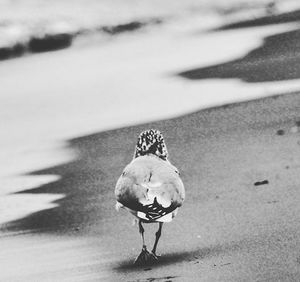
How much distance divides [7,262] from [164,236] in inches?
42.6

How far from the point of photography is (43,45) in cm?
1496

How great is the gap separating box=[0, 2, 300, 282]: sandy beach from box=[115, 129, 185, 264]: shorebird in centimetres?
24

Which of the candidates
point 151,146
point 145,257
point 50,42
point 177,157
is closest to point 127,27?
point 50,42

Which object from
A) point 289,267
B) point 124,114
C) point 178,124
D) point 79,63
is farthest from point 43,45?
point 289,267

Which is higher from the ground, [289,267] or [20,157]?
[289,267]

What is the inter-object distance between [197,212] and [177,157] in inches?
71.7

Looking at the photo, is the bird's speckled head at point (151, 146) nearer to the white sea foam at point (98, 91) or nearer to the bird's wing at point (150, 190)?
the bird's wing at point (150, 190)

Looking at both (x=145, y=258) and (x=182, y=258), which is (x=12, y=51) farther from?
(x=182, y=258)

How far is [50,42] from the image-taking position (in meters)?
15.0

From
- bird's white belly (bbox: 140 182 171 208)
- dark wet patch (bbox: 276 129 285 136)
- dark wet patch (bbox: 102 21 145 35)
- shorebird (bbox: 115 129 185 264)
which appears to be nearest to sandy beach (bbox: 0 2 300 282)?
dark wet patch (bbox: 276 129 285 136)

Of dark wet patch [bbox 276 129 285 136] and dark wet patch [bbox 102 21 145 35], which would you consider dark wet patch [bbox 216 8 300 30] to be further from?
dark wet patch [bbox 276 129 285 136]

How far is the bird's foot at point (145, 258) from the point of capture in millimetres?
5922

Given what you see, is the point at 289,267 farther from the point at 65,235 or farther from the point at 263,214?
the point at 65,235

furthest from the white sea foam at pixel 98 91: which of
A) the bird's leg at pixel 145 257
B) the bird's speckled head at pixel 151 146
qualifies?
the bird's leg at pixel 145 257
